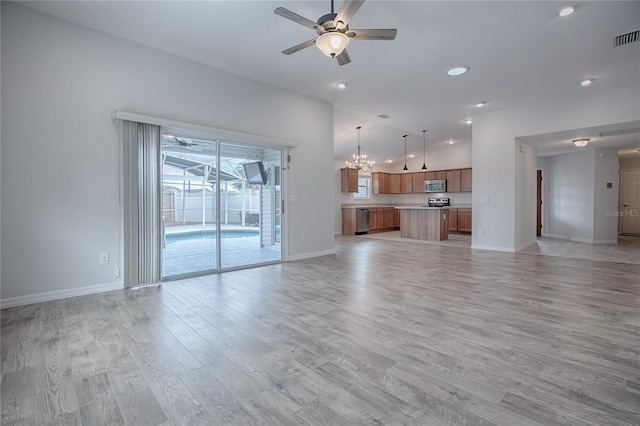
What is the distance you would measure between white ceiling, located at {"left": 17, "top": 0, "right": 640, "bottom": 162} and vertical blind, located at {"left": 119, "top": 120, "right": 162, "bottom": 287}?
1.23m

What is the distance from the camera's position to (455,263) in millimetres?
5176

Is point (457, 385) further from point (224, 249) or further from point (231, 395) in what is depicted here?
point (224, 249)

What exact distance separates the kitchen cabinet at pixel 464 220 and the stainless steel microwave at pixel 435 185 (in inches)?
39.4

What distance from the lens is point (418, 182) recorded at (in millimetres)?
11344

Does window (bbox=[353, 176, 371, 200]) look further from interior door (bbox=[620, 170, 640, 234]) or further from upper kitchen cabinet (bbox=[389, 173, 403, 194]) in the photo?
interior door (bbox=[620, 170, 640, 234])

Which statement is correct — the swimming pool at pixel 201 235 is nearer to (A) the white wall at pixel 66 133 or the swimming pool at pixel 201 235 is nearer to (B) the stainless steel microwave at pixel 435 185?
(A) the white wall at pixel 66 133

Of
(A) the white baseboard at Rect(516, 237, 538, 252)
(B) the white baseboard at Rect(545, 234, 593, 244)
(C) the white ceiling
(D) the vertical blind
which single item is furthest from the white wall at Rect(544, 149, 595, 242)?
(D) the vertical blind

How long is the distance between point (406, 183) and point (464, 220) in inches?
104

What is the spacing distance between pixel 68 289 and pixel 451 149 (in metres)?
10.8

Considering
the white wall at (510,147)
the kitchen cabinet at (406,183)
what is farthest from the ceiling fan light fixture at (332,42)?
the kitchen cabinet at (406,183)

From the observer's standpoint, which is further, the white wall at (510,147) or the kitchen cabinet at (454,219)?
the kitchen cabinet at (454,219)

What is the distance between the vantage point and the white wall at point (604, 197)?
754 cm

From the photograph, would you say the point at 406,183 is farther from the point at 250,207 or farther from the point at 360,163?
the point at 250,207

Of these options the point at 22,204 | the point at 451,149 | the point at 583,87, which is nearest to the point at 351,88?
the point at 583,87
